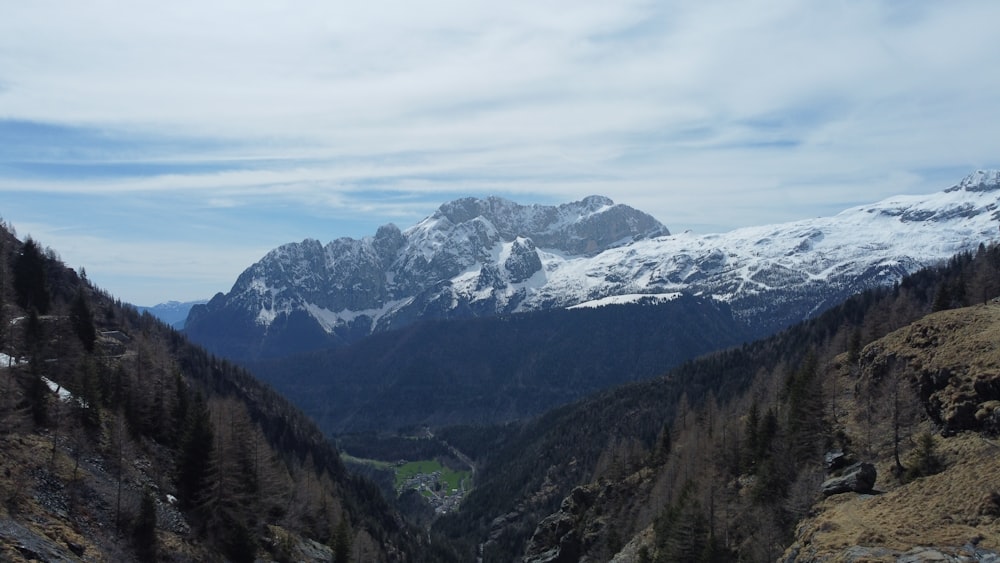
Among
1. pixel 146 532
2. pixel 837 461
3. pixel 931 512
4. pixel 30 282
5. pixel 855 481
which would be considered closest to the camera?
pixel 931 512

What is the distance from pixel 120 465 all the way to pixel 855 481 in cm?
7670

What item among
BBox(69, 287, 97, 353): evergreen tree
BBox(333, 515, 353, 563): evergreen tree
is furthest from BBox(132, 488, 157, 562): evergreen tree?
BBox(69, 287, 97, 353): evergreen tree

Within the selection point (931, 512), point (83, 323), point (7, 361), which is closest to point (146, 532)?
point (7, 361)

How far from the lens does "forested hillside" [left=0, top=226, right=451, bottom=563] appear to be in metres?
63.8

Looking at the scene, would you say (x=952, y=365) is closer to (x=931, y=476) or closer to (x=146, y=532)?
(x=931, y=476)

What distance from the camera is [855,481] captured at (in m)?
60.4

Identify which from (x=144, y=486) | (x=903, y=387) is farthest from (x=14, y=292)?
(x=903, y=387)

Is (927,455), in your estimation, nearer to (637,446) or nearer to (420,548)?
(637,446)

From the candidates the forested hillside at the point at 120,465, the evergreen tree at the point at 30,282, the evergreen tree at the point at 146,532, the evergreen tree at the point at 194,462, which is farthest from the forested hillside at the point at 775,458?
the evergreen tree at the point at 30,282

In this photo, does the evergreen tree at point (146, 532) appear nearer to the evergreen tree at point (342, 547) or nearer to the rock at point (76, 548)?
the rock at point (76, 548)

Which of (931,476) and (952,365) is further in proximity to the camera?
(952,365)

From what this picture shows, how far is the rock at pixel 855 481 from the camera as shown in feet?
196

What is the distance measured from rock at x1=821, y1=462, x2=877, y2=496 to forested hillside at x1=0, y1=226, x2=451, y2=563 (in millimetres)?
64948

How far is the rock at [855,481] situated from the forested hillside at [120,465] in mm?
64948
